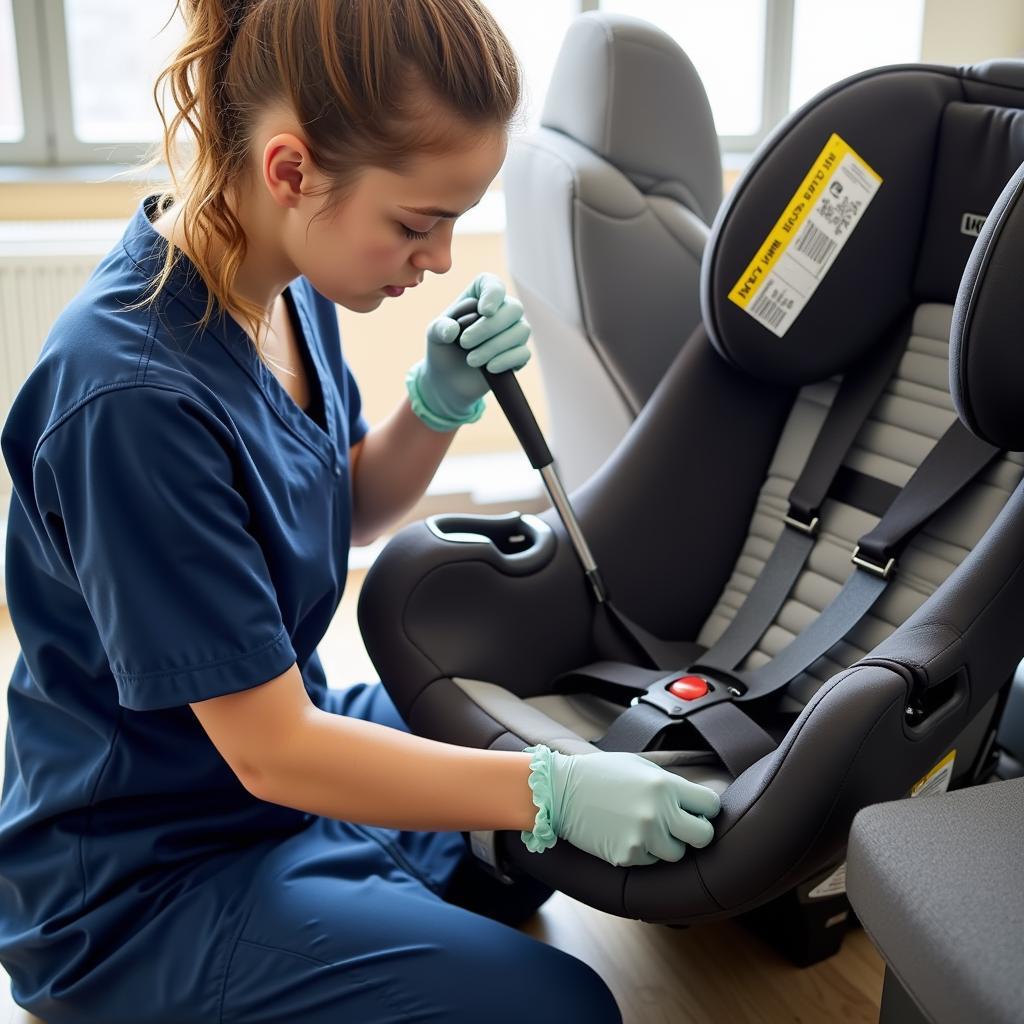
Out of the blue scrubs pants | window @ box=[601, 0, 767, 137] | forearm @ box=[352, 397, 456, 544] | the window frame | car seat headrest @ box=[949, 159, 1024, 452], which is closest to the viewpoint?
car seat headrest @ box=[949, 159, 1024, 452]

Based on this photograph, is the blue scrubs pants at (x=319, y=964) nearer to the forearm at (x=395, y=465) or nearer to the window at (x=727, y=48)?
the forearm at (x=395, y=465)

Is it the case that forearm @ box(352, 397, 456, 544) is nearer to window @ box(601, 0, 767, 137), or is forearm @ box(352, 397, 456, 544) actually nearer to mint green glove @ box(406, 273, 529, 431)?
mint green glove @ box(406, 273, 529, 431)

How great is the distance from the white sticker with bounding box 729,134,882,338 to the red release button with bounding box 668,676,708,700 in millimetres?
402

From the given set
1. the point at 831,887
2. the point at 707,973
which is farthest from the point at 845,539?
the point at 707,973

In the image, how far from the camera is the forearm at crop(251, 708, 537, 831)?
3.43 ft

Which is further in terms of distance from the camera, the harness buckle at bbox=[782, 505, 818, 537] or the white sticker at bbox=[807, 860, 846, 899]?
the harness buckle at bbox=[782, 505, 818, 537]

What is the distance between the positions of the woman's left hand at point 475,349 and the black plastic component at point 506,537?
0.50 ft

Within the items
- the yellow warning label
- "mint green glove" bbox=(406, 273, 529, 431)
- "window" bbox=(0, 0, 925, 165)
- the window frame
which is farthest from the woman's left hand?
the window frame

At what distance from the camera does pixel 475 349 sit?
1369 millimetres

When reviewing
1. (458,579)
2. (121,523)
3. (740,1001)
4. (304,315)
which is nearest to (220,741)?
(121,523)

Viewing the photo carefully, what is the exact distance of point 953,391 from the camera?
105 cm

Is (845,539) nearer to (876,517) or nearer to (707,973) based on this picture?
(876,517)

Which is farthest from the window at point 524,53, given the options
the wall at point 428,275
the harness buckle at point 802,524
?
the harness buckle at point 802,524

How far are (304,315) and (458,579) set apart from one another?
338mm
